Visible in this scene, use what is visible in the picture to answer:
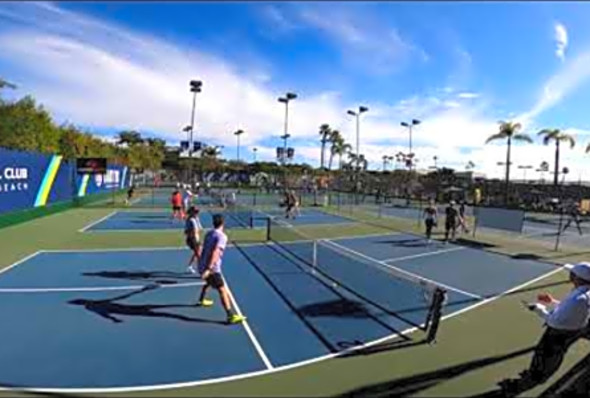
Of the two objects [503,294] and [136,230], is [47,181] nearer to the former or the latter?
[136,230]

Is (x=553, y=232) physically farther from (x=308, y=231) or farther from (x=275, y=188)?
(x=275, y=188)

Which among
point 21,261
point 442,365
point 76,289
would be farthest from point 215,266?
point 21,261

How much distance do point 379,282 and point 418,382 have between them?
6932 mm

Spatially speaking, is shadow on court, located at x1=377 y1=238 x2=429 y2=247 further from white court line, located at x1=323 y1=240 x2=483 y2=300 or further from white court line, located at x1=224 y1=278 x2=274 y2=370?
white court line, located at x1=224 y1=278 x2=274 y2=370

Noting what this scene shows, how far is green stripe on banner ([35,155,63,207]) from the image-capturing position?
3142cm

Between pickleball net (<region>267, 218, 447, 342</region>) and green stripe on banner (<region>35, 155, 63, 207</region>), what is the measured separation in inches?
602

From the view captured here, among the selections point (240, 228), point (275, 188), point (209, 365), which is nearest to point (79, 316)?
point (209, 365)

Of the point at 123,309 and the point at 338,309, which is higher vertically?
the point at 338,309

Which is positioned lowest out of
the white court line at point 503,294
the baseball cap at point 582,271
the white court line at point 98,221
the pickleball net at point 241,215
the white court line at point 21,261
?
the white court line at point 98,221

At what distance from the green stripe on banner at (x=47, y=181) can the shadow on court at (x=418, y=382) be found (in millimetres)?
27229

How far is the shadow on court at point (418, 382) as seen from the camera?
6.98 meters

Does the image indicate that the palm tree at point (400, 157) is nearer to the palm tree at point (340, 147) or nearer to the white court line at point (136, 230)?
the palm tree at point (340, 147)

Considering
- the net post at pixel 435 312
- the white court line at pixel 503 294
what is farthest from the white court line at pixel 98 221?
the net post at pixel 435 312

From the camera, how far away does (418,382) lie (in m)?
7.39
